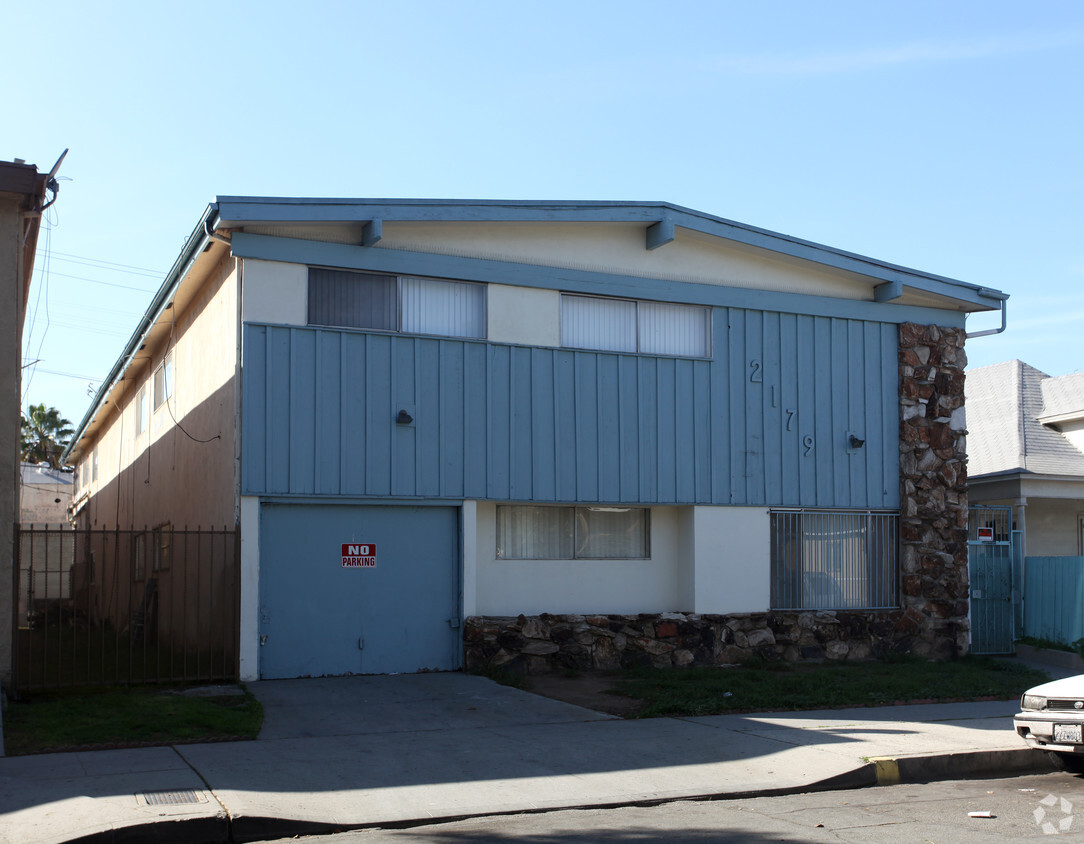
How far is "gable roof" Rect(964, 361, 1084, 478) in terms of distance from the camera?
846 inches

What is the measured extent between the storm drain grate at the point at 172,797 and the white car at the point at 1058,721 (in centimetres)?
668

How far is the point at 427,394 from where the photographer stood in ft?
47.1

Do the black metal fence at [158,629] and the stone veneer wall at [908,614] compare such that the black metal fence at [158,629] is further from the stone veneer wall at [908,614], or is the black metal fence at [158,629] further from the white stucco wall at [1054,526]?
the white stucco wall at [1054,526]

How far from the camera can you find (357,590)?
13.8m

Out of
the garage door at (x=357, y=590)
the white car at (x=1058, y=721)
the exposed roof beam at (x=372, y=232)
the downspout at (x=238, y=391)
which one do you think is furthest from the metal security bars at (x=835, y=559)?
the downspout at (x=238, y=391)

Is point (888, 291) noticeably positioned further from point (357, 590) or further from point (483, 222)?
point (357, 590)

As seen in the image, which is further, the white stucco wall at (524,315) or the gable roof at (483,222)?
the white stucco wall at (524,315)

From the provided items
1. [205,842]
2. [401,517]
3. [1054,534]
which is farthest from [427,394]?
[1054,534]

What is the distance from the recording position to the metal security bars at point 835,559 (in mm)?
16672

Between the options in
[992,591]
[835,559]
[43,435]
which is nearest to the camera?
[835,559]

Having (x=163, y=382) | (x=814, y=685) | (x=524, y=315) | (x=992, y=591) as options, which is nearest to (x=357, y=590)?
(x=524, y=315)

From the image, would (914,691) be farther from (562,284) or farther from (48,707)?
(48,707)

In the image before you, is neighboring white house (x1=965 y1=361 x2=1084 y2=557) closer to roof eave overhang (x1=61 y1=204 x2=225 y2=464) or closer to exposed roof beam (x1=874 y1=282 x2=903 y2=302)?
exposed roof beam (x1=874 y1=282 x2=903 y2=302)

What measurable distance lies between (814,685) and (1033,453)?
10.6 m
